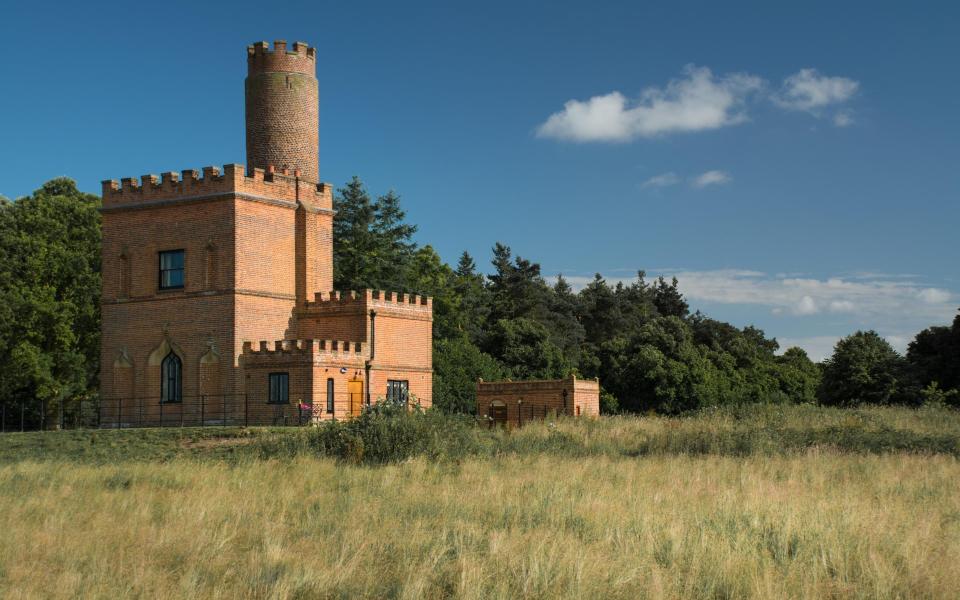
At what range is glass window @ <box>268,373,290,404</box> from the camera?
35906 mm

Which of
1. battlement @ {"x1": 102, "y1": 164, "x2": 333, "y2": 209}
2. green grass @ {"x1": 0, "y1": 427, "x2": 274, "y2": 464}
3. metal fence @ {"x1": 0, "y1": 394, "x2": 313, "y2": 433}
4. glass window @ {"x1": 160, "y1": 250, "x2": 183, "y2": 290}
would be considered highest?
battlement @ {"x1": 102, "y1": 164, "x2": 333, "y2": 209}

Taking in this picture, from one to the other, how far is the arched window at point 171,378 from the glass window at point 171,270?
7.87 ft

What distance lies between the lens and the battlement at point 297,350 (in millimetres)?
35656

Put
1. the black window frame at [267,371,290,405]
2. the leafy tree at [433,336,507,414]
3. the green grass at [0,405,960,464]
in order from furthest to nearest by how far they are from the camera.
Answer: the leafy tree at [433,336,507,414] < the black window frame at [267,371,290,405] < the green grass at [0,405,960,464]

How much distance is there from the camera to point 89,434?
33.9 metres

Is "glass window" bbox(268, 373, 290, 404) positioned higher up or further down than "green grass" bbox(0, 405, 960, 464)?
higher up

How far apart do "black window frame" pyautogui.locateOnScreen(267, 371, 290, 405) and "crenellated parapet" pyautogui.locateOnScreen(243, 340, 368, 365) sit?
51 centimetres

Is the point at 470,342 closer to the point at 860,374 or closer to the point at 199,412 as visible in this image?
the point at 860,374

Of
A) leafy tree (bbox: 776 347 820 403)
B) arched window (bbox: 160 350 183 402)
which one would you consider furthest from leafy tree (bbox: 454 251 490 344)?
arched window (bbox: 160 350 183 402)

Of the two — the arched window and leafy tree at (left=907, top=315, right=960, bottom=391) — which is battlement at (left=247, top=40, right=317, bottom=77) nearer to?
the arched window

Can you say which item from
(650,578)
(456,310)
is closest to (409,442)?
(650,578)

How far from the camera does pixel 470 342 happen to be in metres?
62.5

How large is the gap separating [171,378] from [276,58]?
12836 mm

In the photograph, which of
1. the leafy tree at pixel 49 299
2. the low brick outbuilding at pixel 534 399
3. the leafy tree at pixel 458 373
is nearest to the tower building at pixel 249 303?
the low brick outbuilding at pixel 534 399
